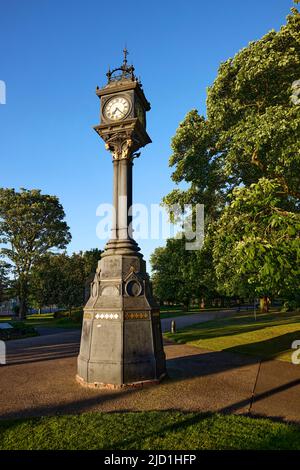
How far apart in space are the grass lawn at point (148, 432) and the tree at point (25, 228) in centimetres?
3842

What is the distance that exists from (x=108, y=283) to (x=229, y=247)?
7.35 meters

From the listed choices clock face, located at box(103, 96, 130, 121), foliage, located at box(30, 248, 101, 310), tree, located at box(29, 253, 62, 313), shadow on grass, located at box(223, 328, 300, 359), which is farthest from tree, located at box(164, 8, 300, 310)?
tree, located at box(29, 253, 62, 313)

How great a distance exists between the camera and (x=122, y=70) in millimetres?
12758

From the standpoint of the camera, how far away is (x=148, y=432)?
6074mm

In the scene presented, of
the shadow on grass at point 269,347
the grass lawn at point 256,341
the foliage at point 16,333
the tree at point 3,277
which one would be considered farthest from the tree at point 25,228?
the shadow on grass at point 269,347

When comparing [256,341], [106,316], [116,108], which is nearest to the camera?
[106,316]

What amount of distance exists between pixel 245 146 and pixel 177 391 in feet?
33.8

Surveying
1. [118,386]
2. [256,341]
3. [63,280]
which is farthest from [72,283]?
[118,386]

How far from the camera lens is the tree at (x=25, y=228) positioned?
42406mm

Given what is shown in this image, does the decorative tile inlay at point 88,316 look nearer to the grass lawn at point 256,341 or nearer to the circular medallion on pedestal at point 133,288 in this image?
the circular medallion on pedestal at point 133,288

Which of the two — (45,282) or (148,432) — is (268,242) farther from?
(45,282)

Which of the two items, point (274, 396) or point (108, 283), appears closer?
point (274, 396)
